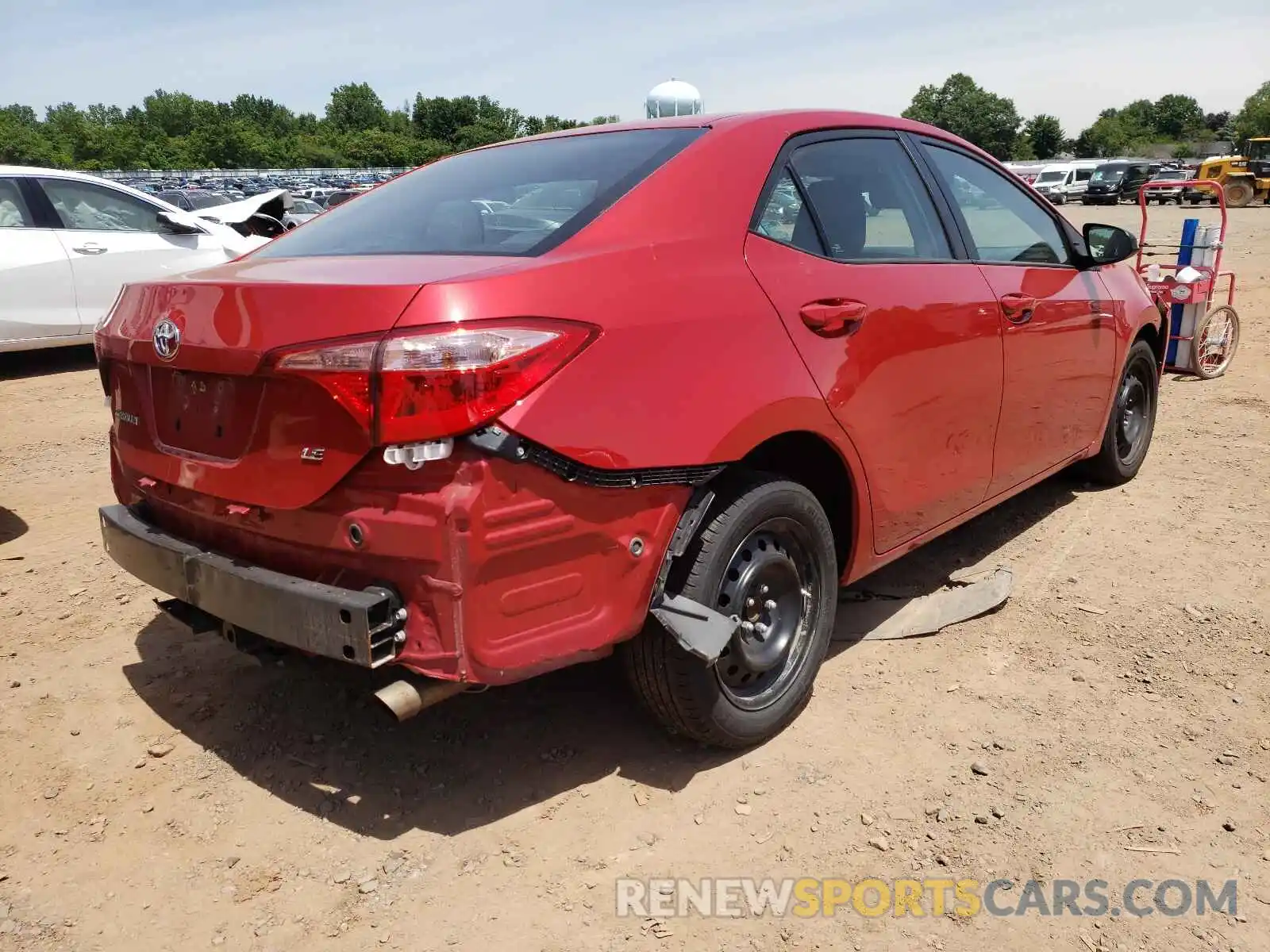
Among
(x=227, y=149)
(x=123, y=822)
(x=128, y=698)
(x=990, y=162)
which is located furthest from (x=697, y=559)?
(x=227, y=149)

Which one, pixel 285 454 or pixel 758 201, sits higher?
pixel 758 201

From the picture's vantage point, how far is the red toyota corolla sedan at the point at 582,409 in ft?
6.63

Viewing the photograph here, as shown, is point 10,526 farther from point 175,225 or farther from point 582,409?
point 175,225

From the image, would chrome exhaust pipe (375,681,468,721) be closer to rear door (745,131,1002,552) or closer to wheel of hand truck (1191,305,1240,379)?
rear door (745,131,1002,552)

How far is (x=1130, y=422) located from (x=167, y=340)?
463 centimetres

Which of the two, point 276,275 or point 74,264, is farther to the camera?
point 74,264

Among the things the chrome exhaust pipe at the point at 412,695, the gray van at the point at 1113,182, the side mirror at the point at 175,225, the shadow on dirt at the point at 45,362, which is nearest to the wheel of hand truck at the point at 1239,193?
the gray van at the point at 1113,182

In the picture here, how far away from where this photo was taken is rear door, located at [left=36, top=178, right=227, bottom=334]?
789cm

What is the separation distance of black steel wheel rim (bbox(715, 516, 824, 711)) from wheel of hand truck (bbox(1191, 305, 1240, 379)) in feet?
20.0

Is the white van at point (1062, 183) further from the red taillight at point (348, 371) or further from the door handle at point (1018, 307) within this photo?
the red taillight at point (348, 371)

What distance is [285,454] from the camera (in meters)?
2.17

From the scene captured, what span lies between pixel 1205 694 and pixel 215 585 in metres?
2.93

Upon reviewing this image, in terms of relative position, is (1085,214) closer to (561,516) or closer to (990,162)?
(990,162)

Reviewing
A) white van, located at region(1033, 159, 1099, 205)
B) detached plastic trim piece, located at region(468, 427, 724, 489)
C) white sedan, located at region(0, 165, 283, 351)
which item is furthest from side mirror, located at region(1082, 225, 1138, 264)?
white van, located at region(1033, 159, 1099, 205)
